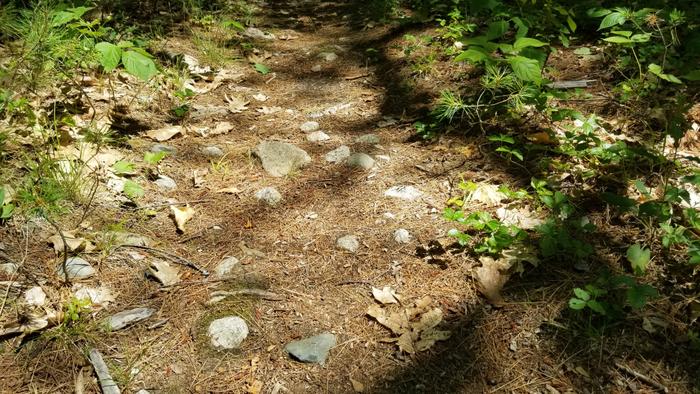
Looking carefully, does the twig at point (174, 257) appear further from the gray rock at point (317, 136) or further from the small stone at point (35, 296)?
the gray rock at point (317, 136)

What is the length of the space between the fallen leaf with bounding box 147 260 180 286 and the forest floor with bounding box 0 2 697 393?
3cm

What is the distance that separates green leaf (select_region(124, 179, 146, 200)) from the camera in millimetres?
2539

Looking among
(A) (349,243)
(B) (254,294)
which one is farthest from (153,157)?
(A) (349,243)

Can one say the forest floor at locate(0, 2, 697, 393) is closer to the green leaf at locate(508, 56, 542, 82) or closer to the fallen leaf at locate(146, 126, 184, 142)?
the fallen leaf at locate(146, 126, 184, 142)

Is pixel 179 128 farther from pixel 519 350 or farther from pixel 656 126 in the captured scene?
pixel 656 126

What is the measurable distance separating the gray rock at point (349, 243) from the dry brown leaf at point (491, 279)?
0.64 metres

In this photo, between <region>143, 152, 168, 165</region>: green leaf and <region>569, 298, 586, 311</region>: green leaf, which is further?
<region>143, 152, 168, 165</region>: green leaf

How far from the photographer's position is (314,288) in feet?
7.02

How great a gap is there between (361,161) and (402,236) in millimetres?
856

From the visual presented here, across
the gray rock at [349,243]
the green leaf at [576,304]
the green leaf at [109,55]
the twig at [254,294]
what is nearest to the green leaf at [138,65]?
the green leaf at [109,55]

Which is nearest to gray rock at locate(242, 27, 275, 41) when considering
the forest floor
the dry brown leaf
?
the forest floor

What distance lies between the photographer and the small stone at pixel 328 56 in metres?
4.97

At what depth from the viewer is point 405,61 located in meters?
4.44

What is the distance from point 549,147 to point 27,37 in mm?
3397
